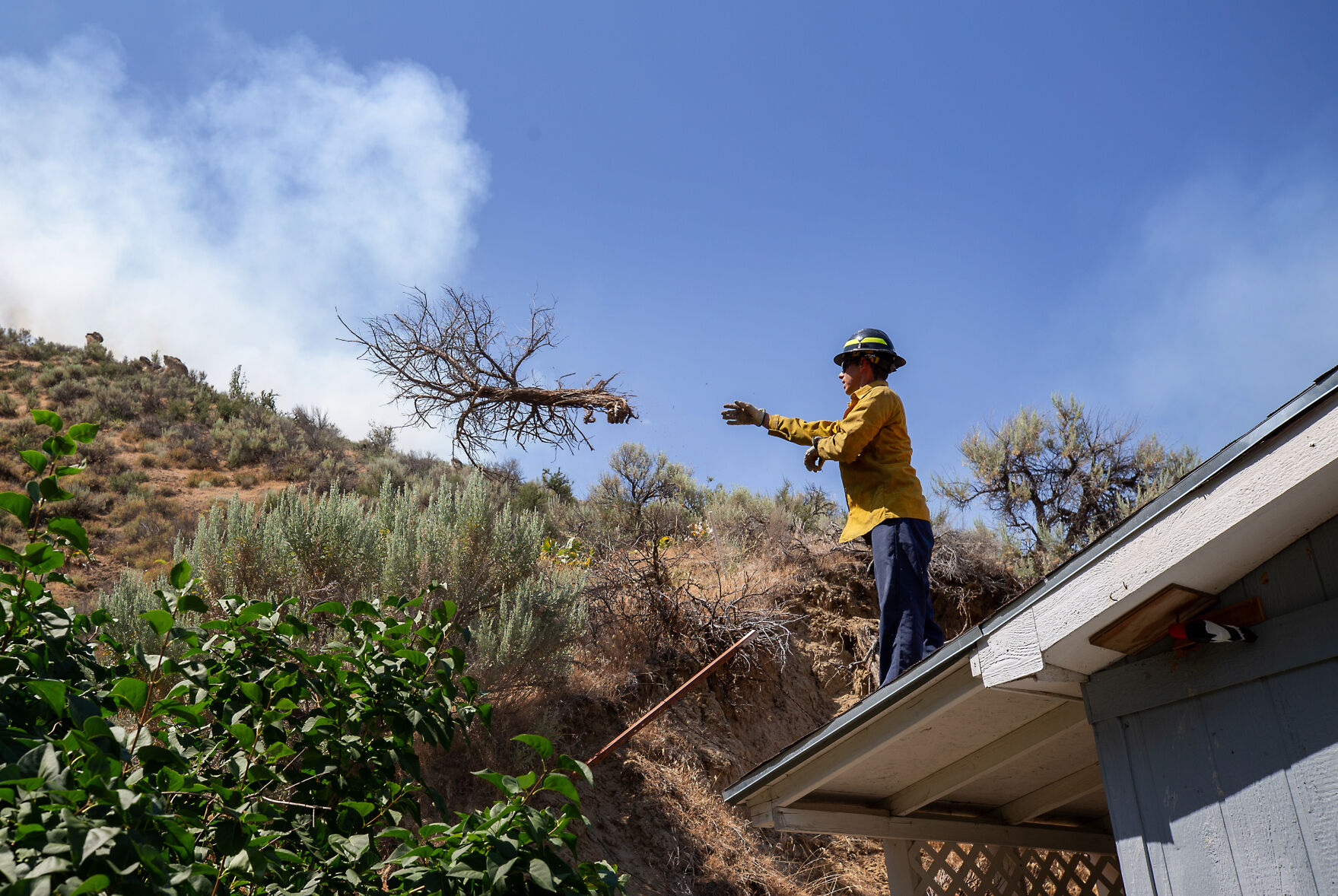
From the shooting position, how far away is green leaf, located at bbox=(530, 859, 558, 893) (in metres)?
2.18

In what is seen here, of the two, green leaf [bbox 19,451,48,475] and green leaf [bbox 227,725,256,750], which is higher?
green leaf [bbox 19,451,48,475]

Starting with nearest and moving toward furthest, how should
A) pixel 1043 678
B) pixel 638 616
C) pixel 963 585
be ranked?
pixel 1043 678, pixel 638 616, pixel 963 585

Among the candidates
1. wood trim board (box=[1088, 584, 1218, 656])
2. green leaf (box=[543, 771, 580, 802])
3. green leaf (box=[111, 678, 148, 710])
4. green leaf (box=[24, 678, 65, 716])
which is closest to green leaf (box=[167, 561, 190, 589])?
green leaf (box=[111, 678, 148, 710])

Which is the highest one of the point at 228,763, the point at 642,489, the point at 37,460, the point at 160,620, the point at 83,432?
the point at 642,489

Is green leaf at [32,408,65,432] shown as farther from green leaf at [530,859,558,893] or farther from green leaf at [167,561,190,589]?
green leaf at [530,859,558,893]

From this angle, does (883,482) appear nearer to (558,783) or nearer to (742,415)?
(742,415)

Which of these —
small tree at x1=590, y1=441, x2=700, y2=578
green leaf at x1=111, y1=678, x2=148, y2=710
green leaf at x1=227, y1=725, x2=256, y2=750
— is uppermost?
small tree at x1=590, y1=441, x2=700, y2=578

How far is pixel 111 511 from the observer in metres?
16.8

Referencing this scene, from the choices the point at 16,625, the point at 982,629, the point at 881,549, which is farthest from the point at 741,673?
the point at 16,625

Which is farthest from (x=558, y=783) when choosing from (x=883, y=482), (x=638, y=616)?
(x=638, y=616)

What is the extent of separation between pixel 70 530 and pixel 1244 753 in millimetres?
3560

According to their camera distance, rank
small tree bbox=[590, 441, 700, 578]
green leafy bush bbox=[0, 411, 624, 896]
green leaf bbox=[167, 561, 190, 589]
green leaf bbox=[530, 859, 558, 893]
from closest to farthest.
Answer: green leafy bush bbox=[0, 411, 624, 896] → green leaf bbox=[530, 859, 558, 893] → green leaf bbox=[167, 561, 190, 589] → small tree bbox=[590, 441, 700, 578]

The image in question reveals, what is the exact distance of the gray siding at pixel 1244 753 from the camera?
8.44ft

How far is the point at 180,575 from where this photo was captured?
2898 mm
